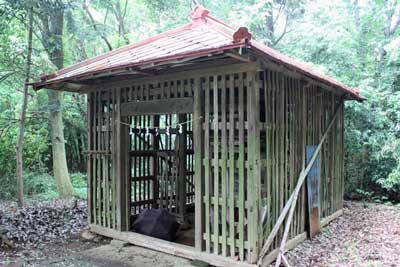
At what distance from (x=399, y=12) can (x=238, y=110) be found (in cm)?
1023

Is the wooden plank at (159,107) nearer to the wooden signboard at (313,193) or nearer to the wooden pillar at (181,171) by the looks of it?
the wooden pillar at (181,171)

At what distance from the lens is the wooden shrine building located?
4129 millimetres

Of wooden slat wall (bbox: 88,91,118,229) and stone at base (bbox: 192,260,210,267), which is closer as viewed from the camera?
stone at base (bbox: 192,260,210,267)

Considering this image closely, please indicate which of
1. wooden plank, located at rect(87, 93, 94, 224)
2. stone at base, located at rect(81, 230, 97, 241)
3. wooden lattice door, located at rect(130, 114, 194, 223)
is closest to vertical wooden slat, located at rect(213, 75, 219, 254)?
wooden lattice door, located at rect(130, 114, 194, 223)

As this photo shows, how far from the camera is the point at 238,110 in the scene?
13.9ft

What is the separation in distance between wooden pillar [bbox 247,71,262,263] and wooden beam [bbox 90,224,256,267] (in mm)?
320

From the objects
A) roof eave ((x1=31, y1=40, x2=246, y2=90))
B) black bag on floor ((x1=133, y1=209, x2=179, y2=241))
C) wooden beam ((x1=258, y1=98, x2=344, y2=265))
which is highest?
roof eave ((x1=31, y1=40, x2=246, y2=90))

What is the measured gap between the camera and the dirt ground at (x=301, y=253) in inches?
181

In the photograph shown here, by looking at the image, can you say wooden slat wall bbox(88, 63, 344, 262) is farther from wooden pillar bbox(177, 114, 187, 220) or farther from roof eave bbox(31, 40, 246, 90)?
wooden pillar bbox(177, 114, 187, 220)

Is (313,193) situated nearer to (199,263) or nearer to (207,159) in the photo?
(207,159)

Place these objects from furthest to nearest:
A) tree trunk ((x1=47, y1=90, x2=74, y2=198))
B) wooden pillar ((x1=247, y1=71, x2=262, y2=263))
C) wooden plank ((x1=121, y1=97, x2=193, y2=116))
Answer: tree trunk ((x1=47, y1=90, x2=74, y2=198)) < wooden plank ((x1=121, y1=97, x2=193, y2=116)) < wooden pillar ((x1=247, y1=71, x2=262, y2=263))

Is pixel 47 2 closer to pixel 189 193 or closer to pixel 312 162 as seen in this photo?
pixel 189 193

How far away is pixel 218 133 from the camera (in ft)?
14.6

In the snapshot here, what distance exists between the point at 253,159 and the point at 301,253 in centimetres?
183
